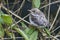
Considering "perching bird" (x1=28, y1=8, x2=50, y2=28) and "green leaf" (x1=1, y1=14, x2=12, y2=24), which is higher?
"green leaf" (x1=1, y1=14, x2=12, y2=24)

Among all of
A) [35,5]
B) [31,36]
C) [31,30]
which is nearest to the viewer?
[31,36]

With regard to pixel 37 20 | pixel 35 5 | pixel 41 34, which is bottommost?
pixel 41 34

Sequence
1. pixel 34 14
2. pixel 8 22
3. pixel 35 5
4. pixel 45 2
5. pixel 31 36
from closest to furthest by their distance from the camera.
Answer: pixel 8 22 < pixel 31 36 < pixel 35 5 < pixel 34 14 < pixel 45 2

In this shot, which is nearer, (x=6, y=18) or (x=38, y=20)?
(x=6, y=18)

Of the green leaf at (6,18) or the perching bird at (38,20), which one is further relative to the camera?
the perching bird at (38,20)

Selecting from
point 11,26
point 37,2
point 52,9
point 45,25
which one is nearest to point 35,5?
point 37,2

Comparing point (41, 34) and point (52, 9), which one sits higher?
point (52, 9)

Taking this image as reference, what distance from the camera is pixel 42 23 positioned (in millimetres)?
1810

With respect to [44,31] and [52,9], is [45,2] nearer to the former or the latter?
[52,9]

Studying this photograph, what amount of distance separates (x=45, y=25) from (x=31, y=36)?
29cm

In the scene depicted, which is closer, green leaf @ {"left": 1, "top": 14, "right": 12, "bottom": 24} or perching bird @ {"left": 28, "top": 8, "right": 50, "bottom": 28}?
green leaf @ {"left": 1, "top": 14, "right": 12, "bottom": 24}

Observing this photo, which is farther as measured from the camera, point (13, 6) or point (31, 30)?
point (13, 6)

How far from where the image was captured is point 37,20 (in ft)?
6.02

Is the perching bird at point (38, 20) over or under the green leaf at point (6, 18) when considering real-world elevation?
under
